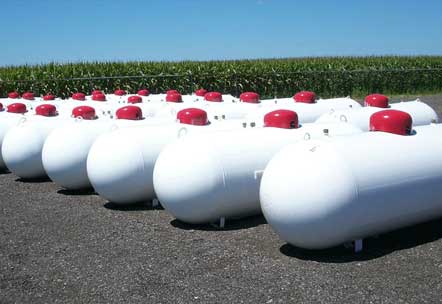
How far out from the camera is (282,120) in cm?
750

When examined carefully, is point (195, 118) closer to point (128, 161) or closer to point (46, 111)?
point (128, 161)

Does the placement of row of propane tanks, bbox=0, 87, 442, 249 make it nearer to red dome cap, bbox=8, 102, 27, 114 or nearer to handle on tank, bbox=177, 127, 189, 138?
handle on tank, bbox=177, 127, 189, 138

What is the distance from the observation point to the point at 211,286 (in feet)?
16.5

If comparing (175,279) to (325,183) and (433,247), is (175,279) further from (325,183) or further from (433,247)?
(433,247)

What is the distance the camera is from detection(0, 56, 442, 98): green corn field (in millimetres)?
23000

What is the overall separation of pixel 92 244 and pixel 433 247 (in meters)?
3.68

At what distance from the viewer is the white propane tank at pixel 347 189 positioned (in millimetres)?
5309

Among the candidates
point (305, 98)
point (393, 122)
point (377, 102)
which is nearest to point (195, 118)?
point (393, 122)

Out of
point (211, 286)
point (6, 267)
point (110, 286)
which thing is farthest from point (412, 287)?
point (6, 267)

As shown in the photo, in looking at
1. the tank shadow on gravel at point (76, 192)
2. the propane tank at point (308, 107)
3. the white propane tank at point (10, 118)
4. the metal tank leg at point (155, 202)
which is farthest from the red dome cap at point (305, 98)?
the white propane tank at point (10, 118)

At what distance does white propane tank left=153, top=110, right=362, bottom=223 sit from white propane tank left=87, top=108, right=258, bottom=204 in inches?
32.5

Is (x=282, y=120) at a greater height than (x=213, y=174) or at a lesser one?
greater

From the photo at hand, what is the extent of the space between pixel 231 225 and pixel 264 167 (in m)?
0.82

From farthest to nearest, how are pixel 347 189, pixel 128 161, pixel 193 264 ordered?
pixel 128 161 → pixel 193 264 → pixel 347 189
